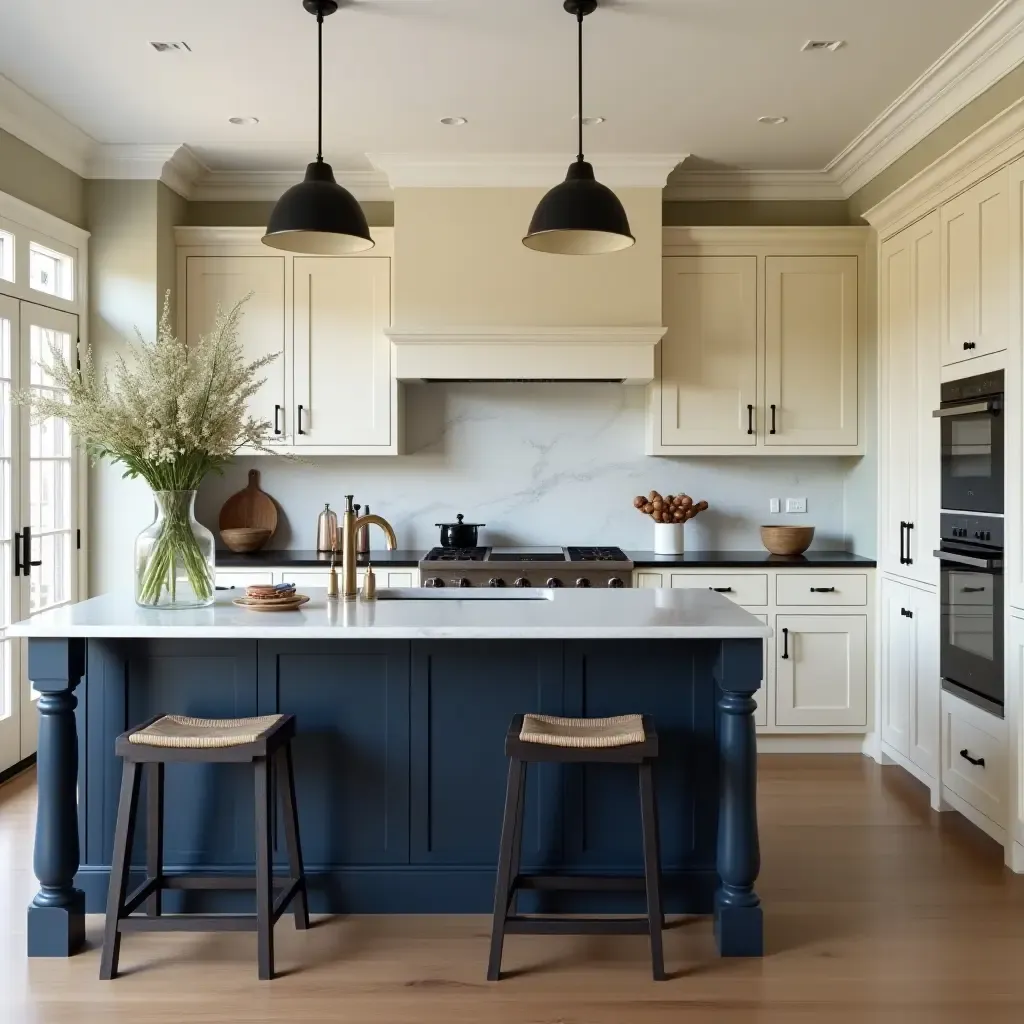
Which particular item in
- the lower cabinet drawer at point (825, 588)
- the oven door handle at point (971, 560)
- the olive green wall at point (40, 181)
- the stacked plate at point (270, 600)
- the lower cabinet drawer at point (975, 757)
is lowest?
the lower cabinet drawer at point (975, 757)

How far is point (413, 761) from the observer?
9.50 feet

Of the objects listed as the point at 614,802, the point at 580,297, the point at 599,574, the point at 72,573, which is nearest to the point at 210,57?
the point at 580,297

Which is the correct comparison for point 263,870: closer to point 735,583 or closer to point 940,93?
point 735,583

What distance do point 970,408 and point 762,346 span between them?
4.96ft

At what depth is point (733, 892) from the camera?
2.69 metres

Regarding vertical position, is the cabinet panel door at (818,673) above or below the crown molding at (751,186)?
below

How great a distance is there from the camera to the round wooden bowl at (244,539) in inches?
198

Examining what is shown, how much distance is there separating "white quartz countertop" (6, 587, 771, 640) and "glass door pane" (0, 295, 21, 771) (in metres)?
1.31

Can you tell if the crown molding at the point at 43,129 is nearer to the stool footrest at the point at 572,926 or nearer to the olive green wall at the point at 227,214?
the olive green wall at the point at 227,214

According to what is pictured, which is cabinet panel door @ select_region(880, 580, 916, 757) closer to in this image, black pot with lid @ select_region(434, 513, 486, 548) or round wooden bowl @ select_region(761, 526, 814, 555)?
round wooden bowl @ select_region(761, 526, 814, 555)

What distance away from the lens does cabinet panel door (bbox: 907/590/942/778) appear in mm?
3941

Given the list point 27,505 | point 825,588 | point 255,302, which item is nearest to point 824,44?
point 825,588

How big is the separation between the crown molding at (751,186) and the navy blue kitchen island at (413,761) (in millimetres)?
2962

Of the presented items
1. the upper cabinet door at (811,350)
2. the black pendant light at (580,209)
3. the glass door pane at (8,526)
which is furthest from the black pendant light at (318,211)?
the upper cabinet door at (811,350)
